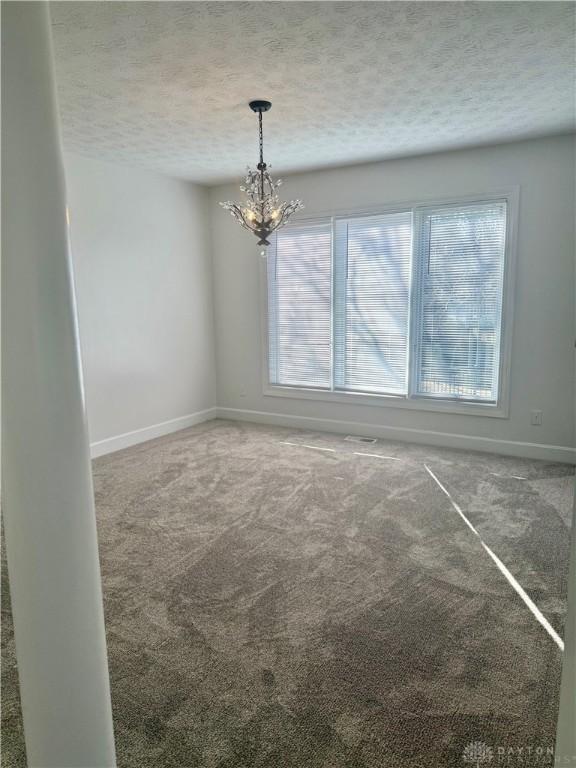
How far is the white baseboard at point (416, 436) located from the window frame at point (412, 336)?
0.81 feet

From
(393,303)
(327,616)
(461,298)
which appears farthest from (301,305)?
(327,616)

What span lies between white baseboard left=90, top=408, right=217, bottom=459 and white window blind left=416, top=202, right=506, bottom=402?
2767 millimetres

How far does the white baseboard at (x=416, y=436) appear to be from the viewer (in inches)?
172

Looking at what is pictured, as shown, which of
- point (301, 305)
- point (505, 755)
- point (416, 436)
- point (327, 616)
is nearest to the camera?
point (505, 755)

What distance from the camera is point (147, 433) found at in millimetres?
5258

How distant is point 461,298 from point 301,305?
1.75 m

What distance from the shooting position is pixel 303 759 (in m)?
1.58

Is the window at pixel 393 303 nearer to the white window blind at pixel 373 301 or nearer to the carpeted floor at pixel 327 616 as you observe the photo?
the white window blind at pixel 373 301

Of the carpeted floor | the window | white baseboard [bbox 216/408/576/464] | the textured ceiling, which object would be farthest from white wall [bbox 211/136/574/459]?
the carpeted floor

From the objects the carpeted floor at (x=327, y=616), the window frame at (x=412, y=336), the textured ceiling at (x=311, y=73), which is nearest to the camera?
the carpeted floor at (x=327, y=616)

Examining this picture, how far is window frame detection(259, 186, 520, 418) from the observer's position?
4.26 metres

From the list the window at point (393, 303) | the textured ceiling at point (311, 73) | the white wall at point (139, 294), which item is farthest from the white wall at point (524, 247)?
the white wall at point (139, 294)

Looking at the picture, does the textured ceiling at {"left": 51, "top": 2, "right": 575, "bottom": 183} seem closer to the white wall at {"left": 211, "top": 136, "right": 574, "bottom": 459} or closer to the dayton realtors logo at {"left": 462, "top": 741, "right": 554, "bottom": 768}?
the white wall at {"left": 211, "top": 136, "right": 574, "bottom": 459}

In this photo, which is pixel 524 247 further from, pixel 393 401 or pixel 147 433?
pixel 147 433
